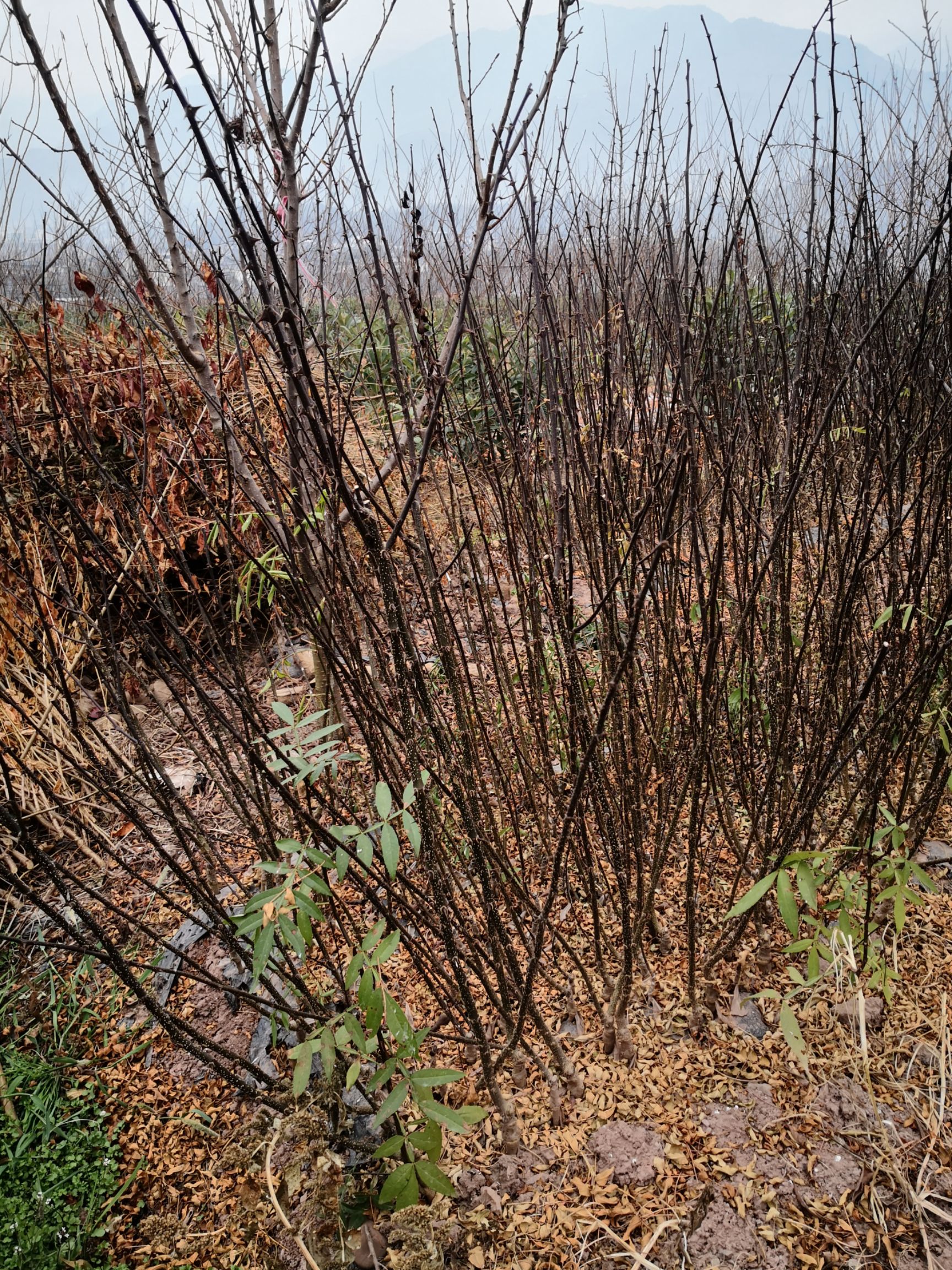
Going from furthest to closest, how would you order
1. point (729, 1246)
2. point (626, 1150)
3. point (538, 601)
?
point (538, 601) → point (626, 1150) → point (729, 1246)

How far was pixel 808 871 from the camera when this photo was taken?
103cm

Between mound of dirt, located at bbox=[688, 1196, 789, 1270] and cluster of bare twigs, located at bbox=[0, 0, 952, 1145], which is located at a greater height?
cluster of bare twigs, located at bbox=[0, 0, 952, 1145]

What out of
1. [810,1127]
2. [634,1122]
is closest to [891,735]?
[810,1127]

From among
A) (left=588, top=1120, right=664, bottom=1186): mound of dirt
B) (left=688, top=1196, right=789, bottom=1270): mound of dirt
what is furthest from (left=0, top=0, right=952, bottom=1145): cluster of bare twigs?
(left=688, top=1196, right=789, bottom=1270): mound of dirt

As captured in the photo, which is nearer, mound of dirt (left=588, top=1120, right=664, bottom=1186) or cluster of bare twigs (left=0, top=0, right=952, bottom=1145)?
cluster of bare twigs (left=0, top=0, right=952, bottom=1145)

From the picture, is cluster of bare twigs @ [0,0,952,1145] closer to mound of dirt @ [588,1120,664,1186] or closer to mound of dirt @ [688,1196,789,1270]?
mound of dirt @ [588,1120,664,1186]

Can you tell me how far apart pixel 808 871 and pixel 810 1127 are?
672 millimetres

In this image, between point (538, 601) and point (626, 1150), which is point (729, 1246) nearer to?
point (626, 1150)

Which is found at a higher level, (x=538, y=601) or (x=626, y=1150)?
(x=538, y=601)

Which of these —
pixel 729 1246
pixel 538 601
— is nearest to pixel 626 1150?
pixel 729 1246

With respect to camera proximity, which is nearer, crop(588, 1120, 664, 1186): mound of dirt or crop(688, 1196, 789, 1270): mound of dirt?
crop(688, 1196, 789, 1270): mound of dirt

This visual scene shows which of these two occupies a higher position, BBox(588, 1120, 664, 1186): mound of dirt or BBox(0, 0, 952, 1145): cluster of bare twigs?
BBox(0, 0, 952, 1145): cluster of bare twigs

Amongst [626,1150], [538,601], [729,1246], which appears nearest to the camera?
[729,1246]

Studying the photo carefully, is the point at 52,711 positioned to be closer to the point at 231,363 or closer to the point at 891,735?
the point at 231,363
